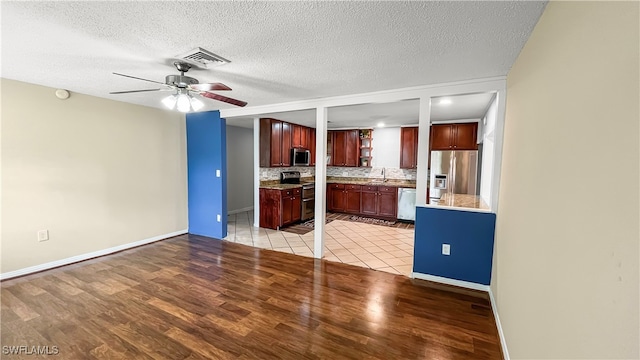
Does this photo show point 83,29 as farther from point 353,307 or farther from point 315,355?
point 353,307

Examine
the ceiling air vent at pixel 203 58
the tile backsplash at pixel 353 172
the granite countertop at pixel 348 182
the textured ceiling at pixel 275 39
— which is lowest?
the granite countertop at pixel 348 182

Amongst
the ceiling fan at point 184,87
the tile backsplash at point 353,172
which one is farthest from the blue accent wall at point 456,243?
the tile backsplash at point 353,172

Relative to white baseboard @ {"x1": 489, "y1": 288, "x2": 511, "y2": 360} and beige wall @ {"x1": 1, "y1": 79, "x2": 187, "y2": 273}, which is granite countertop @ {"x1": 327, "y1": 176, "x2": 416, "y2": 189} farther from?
beige wall @ {"x1": 1, "y1": 79, "x2": 187, "y2": 273}

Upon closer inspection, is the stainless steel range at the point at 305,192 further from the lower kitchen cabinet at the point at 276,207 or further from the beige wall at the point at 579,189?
the beige wall at the point at 579,189

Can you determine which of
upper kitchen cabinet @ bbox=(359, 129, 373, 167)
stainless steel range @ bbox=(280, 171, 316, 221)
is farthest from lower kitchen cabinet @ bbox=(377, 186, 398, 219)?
stainless steel range @ bbox=(280, 171, 316, 221)

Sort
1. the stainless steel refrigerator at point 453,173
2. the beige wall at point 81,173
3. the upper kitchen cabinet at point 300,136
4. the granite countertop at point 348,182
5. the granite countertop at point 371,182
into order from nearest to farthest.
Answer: the beige wall at point 81,173
the stainless steel refrigerator at point 453,173
the granite countertop at point 348,182
the upper kitchen cabinet at point 300,136
the granite countertop at point 371,182

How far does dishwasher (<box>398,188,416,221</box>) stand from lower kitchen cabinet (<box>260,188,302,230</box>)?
247 centimetres

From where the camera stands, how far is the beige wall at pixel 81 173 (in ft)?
10.2

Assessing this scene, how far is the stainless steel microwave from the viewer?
6137mm

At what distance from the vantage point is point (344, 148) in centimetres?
698

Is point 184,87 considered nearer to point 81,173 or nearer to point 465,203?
point 81,173

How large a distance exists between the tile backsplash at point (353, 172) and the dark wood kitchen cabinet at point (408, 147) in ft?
1.19

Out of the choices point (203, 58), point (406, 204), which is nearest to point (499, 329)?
point (203, 58)

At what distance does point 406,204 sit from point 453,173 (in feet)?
4.01
